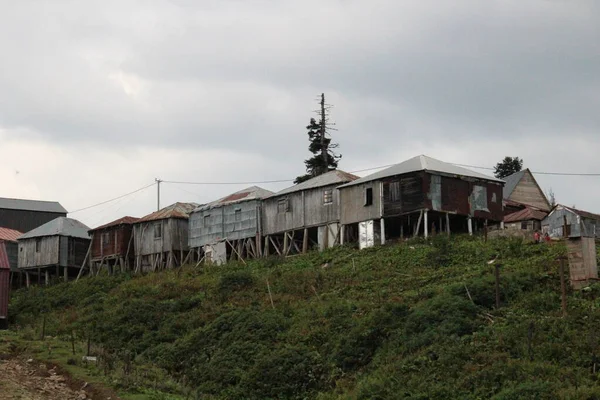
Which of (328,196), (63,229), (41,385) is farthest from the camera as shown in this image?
(63,229)

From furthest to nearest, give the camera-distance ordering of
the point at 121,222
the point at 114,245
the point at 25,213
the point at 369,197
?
the point at 25,213 < the point at 114,245 < the point at 121,222 < the point at 369,197

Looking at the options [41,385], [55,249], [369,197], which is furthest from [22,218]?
[41,385]

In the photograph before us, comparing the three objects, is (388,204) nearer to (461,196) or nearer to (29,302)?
(461,196)

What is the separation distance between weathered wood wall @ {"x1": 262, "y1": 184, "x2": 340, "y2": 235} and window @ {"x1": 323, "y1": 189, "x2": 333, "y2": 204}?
8cm

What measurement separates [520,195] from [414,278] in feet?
108

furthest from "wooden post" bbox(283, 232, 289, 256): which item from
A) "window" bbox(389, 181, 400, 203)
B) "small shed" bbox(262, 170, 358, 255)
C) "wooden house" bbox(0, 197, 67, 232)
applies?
"wooden house" bbox(0, 197, 67, 232)

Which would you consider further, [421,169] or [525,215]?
[525,215]

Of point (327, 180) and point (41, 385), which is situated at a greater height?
point (327, 180)

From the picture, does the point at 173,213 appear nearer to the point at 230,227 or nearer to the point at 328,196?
the point at 230,227

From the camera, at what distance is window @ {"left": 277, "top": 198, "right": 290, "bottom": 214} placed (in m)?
63.2

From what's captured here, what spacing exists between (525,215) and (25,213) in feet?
154

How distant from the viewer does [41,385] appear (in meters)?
34.1

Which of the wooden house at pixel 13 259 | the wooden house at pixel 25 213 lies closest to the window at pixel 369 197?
the wooden house at pixel 13 259

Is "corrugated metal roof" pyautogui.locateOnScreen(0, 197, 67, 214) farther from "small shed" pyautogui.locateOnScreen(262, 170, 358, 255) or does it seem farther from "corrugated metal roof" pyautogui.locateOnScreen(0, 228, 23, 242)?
"small shed" pyautogui.locateOnScreen(262, 170, 358, 255)
